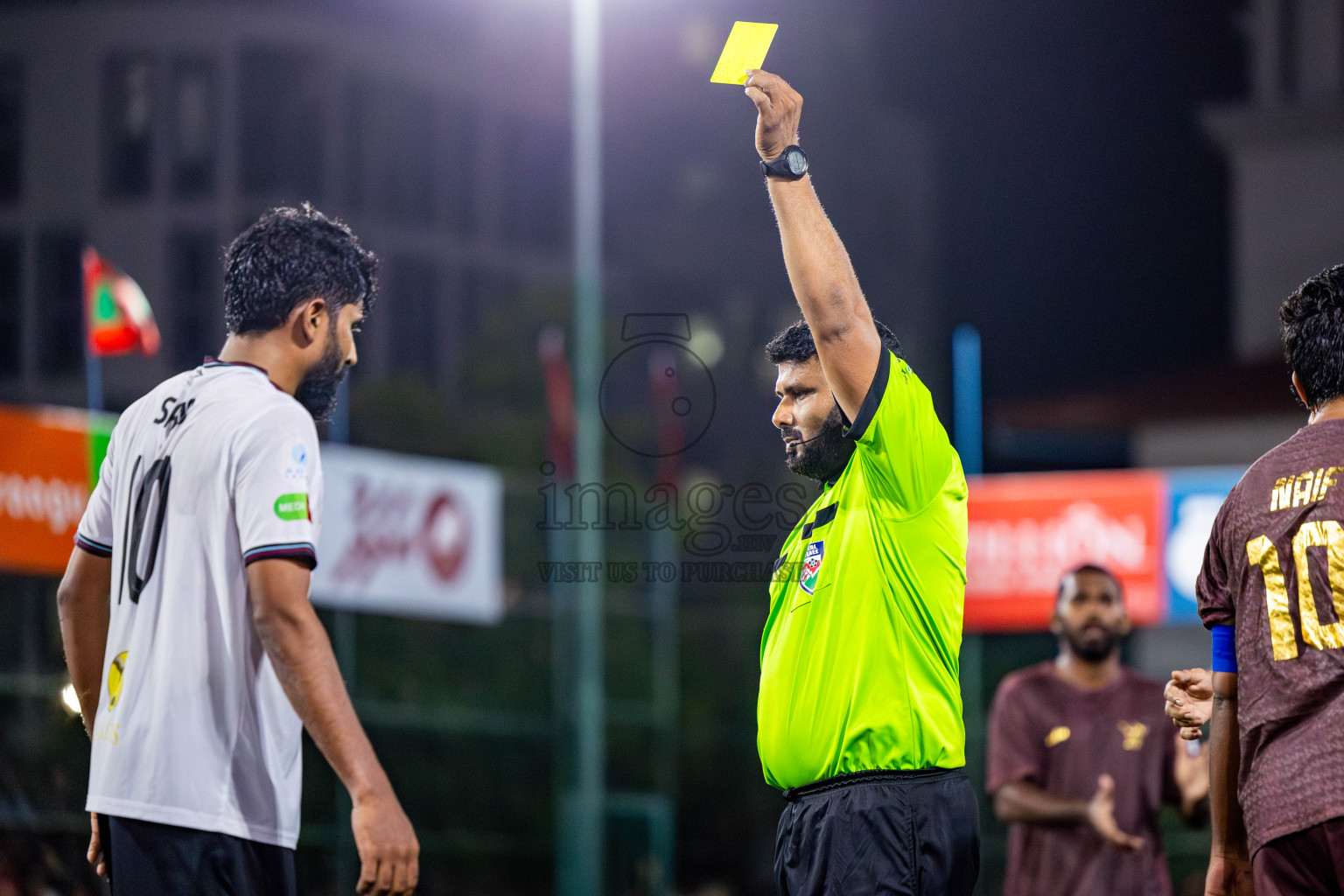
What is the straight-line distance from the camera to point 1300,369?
3.54 metres

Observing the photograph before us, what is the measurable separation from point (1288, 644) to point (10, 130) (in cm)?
3515

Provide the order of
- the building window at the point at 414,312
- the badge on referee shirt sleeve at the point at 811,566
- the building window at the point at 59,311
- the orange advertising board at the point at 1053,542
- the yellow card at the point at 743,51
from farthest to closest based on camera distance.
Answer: the building window at the point at 414,312
the building window at the point at 59,311
the orange advertising board at the point at 1053,542
the badge on referee shirt sleeve at the point at 811,566
the yellow card at the point at 743,51

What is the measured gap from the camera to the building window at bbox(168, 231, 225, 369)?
33.7 meters

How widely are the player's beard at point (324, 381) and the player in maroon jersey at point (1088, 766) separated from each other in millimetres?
3720

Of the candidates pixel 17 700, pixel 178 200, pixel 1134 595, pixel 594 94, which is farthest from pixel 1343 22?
pixel 178 200

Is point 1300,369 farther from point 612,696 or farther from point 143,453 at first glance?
point 612,696

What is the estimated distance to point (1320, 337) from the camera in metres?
3.49

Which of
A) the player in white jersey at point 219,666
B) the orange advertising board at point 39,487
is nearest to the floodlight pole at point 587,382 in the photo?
the orange advertising board at point 39,487

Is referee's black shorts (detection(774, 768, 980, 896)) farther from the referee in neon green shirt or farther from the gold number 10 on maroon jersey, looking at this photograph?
the gold number 10 on maroon jersey

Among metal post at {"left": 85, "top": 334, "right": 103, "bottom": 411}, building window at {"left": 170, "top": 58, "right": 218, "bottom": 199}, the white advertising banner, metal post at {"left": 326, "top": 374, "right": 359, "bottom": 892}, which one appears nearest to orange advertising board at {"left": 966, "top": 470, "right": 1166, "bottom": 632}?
the white advertising banner

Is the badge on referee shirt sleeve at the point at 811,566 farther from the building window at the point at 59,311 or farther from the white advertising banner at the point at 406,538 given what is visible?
the building window at the point at 59,311

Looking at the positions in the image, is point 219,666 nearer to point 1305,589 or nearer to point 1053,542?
point 1305,589

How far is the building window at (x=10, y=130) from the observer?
33.7m

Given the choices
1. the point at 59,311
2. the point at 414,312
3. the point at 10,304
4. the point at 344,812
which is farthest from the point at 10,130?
the point at 344,812
